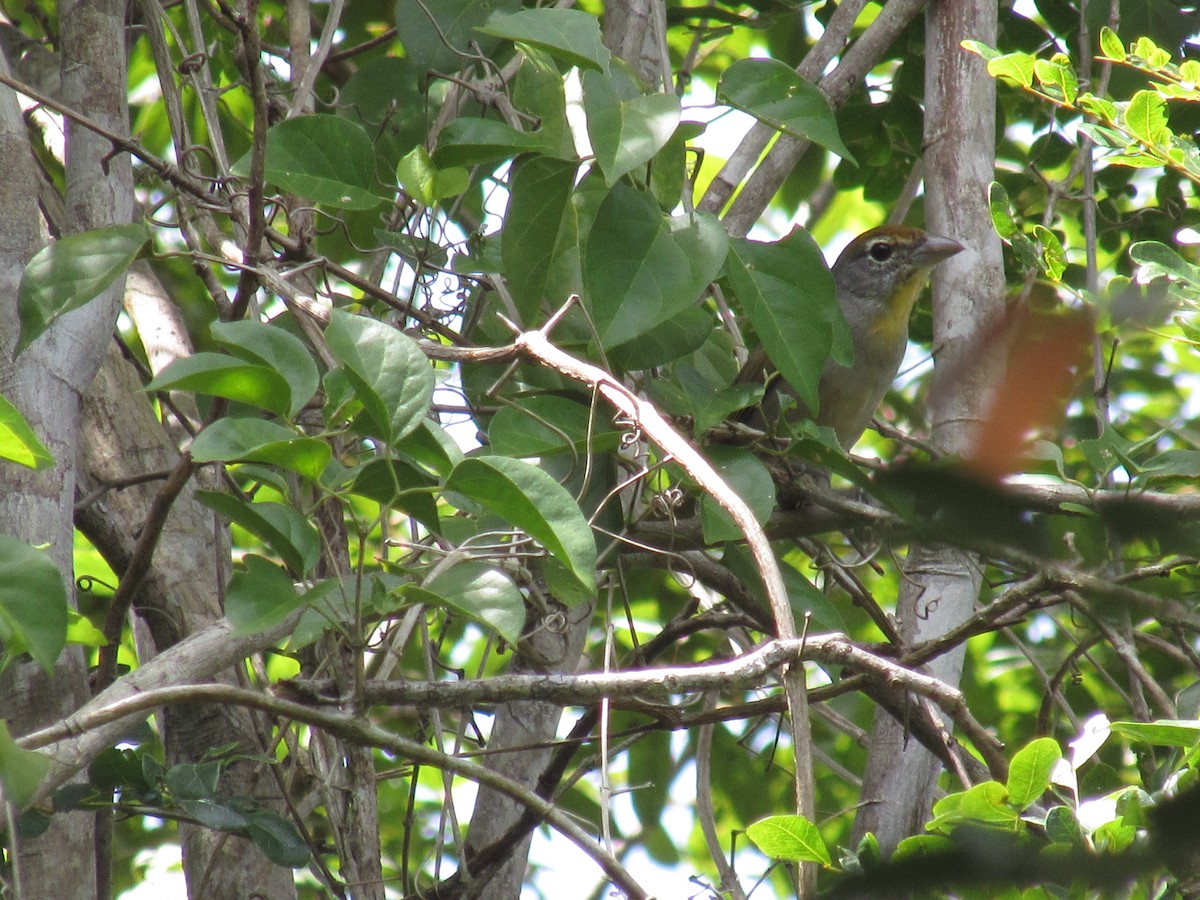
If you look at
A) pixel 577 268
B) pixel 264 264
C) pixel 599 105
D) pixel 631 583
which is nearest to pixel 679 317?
pixel 577 268

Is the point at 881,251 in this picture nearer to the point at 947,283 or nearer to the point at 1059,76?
the point at 947,283

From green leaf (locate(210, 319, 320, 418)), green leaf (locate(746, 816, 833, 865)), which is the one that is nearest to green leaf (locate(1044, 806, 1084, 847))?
green leaf (locate(746, 816, 833, 865))

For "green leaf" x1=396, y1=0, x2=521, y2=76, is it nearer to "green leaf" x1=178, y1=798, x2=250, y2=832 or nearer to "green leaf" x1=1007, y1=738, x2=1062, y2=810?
"green leaf" x1=178, y1=798, x2=250, y2=832

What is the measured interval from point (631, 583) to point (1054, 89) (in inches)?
79.2

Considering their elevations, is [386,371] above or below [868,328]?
above

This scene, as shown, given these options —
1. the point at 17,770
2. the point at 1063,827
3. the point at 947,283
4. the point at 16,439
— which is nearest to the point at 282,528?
the point at 16,439

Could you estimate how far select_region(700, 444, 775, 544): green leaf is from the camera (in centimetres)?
225

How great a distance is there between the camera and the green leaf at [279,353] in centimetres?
181

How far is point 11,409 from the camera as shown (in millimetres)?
1700

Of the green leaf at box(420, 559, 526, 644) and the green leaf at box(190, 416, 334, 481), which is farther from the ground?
the green leaf at box(190, 416, 334, 481)

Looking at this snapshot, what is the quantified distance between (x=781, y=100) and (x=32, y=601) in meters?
1.58

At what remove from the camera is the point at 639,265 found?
2189mm

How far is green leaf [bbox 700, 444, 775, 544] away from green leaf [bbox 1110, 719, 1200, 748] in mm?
707

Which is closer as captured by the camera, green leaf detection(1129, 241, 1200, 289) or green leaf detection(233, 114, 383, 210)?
green leaf detection(1129, 241, 1200, 289)
